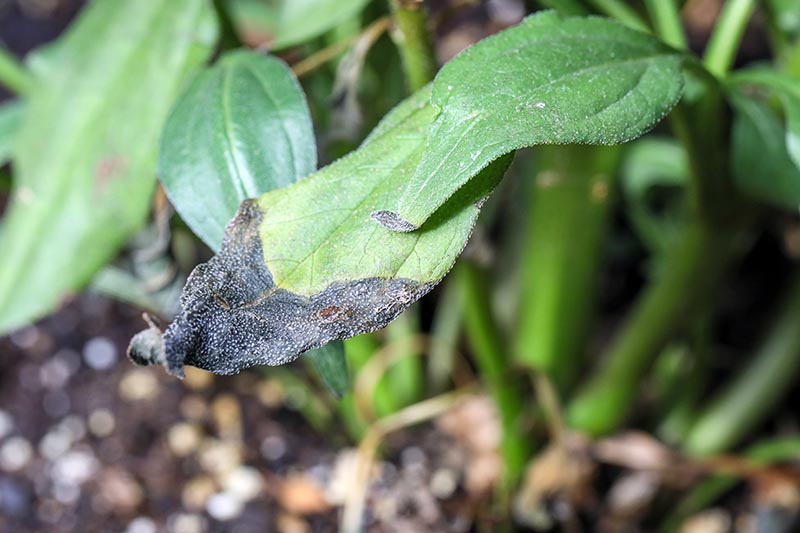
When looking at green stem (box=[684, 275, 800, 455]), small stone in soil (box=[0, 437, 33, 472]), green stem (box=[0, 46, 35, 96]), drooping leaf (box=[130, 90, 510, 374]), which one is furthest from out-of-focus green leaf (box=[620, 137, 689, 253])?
small stone in soil (box=[0, 437, 33, 472])

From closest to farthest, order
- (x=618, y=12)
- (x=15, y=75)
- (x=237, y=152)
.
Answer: (x=237, y=152), (x=618, y=12), (x=15, y=75)

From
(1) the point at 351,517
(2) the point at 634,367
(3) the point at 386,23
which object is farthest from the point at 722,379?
(3) the point at 386,23

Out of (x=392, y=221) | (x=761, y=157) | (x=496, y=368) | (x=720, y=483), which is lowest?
(x=720, y=483)

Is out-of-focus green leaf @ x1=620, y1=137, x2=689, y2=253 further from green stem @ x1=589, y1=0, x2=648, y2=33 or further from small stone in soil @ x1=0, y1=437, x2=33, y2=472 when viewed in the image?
small stone in soil @ x1=0, y1=437, x2=33, y2=472

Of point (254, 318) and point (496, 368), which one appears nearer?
point (254, 318)

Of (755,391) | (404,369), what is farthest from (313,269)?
(755,391)

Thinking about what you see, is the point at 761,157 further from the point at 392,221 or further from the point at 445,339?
the point at 445,339
